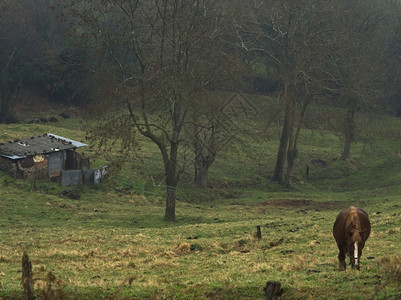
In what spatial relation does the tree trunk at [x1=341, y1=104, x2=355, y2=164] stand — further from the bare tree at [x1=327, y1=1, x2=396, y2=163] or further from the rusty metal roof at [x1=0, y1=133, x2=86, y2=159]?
the rusty metal roof at [x1=0, y1=133, x2=86, y2=159]

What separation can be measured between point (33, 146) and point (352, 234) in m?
31.1

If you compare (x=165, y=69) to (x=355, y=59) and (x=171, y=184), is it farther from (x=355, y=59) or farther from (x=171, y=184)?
(x=355, y=59)

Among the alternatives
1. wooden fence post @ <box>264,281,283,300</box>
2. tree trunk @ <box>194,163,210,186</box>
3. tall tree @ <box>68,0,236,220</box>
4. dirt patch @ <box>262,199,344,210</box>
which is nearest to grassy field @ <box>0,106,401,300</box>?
dirt patch @ <box>262,199,344,210</box>

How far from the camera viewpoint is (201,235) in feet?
91.8

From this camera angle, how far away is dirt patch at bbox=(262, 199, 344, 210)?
4141 centimetres

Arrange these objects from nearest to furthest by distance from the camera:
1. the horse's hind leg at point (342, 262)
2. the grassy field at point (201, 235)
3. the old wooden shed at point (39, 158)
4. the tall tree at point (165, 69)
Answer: the grassy field at point (201, 235)
the horse's hind leg at point (342, 262)
the tall tree at point (165, 69)
the old wooden shed at point (39, 158)

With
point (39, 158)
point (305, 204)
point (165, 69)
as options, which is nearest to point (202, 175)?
point (305, 204)

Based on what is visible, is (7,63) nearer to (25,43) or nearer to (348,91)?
(25,43)

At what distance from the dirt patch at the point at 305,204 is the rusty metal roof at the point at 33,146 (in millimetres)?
15128

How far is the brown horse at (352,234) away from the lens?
15.6 meters

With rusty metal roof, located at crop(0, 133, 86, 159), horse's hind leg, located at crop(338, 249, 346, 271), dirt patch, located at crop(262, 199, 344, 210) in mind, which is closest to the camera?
horse's hind leg, located at crop(338, 249, 346, 271)

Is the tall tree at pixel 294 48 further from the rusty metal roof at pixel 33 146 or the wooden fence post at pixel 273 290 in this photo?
the wooden fence post at pixel 273 290

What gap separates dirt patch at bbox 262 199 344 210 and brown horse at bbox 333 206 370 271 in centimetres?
2443

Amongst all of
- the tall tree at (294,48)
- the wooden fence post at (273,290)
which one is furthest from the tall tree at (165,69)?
the wooden fence post at (273,290)
